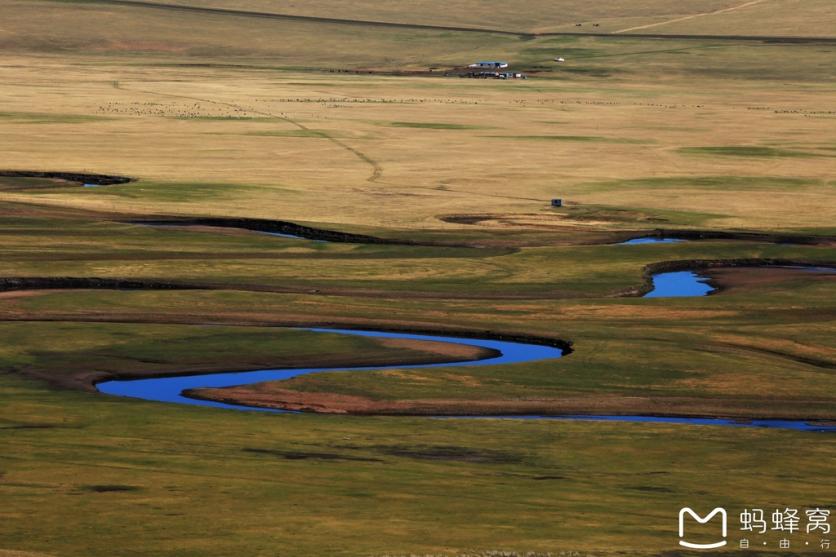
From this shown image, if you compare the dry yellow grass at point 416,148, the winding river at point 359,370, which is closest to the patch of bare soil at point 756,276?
the dry yellow grass at point 416,148

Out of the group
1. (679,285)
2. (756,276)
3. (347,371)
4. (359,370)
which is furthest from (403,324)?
(756,276)

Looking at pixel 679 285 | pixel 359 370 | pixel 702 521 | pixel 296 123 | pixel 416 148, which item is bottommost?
pixel 679 285

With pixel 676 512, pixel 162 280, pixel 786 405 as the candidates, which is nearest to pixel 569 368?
pixel 786 405

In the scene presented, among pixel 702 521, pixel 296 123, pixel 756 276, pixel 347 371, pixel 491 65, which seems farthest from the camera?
pixel 491 65

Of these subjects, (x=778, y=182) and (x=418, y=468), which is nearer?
(x=418, y=468)

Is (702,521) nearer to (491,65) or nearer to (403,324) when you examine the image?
(403,324)

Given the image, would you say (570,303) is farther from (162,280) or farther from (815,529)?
(815,529)

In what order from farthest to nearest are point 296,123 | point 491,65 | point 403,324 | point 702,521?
point 491,65 → point 296,123 → point 403,324 → point 702,521

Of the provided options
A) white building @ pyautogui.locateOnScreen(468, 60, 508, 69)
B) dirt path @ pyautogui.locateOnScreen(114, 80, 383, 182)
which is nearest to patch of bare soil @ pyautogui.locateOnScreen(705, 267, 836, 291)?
dirt path @ pyautogui.locateOnScreen(114, 80, 383, 182)
